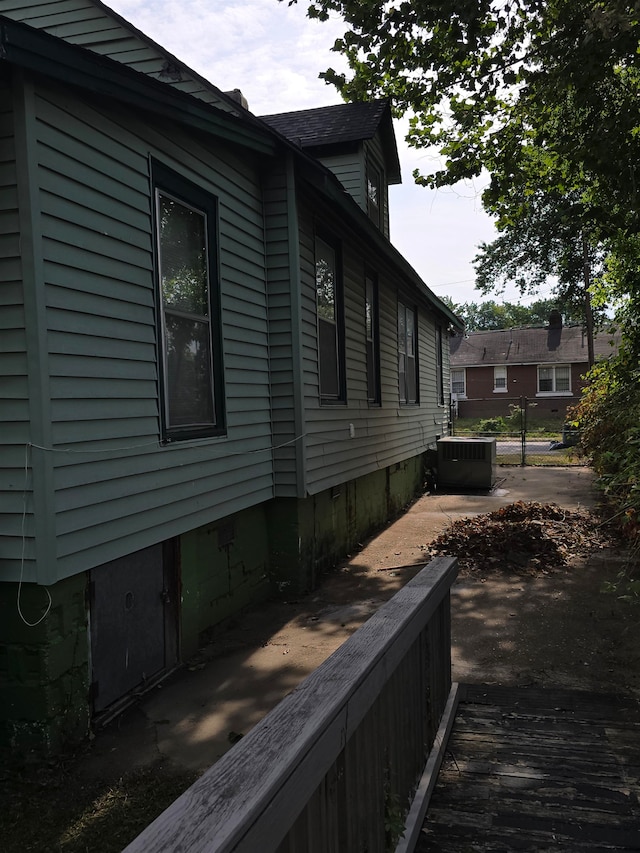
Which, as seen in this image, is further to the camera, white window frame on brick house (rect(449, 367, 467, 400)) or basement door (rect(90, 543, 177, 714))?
white window frame on brick house (rect(449, 367, 467, 400))

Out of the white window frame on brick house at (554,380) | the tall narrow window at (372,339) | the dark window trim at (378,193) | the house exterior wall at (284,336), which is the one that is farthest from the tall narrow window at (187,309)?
the white window frame on brick house at (554,380)

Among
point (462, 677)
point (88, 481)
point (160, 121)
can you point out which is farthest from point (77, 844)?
point (160, 121)

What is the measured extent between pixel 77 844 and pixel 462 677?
284cm

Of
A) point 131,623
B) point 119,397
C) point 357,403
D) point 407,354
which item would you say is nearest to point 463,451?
point 407,354

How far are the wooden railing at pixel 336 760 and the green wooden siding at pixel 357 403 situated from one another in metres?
4.18

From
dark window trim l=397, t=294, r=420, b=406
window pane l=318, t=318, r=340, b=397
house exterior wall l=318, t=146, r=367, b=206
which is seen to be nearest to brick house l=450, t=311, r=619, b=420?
dark window trim l=397, t=294, r=420, b=406

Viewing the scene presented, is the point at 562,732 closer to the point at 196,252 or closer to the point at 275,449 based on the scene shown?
the point at 275,449

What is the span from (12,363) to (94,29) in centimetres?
448

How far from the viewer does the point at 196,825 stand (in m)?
1.05

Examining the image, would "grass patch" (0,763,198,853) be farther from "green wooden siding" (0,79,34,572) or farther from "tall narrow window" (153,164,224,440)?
"tall narrow window" (153,164,224,440)

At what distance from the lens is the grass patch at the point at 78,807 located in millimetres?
3025

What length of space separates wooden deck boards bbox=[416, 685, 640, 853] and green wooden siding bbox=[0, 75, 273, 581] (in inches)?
95.8

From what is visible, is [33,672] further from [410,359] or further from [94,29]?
[410,359]

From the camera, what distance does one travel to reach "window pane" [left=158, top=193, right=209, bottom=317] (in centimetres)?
506
